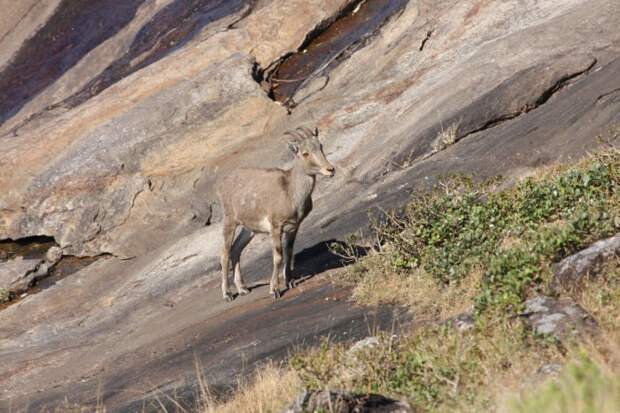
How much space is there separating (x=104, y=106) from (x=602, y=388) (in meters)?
24.2

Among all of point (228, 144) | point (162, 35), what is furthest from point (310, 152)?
point (162, 35)

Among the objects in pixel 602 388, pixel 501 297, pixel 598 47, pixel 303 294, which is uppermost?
pixel 602 388

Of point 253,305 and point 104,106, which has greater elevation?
point 104,106

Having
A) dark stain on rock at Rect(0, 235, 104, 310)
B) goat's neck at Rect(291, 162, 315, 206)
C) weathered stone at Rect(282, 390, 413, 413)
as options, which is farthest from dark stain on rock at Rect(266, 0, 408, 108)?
weathered stone at Rect(282, 390, 413, 413)

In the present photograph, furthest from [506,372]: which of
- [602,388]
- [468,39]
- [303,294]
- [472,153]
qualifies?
[468,39]

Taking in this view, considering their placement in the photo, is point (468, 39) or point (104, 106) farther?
point (104, 106)

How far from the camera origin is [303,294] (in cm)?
1655

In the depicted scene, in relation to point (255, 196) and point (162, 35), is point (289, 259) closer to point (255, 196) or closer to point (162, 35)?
point (255, 196)

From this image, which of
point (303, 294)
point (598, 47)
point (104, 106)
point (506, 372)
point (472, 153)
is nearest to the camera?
point (506, 372)

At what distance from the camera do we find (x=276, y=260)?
1709cm

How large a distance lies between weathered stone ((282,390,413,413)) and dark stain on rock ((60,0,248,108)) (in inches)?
1013

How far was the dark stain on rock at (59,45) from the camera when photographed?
37094 millimetres

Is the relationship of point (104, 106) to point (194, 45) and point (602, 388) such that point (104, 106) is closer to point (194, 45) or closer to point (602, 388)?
point (194, 45)

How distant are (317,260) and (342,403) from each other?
1012 centimetres
